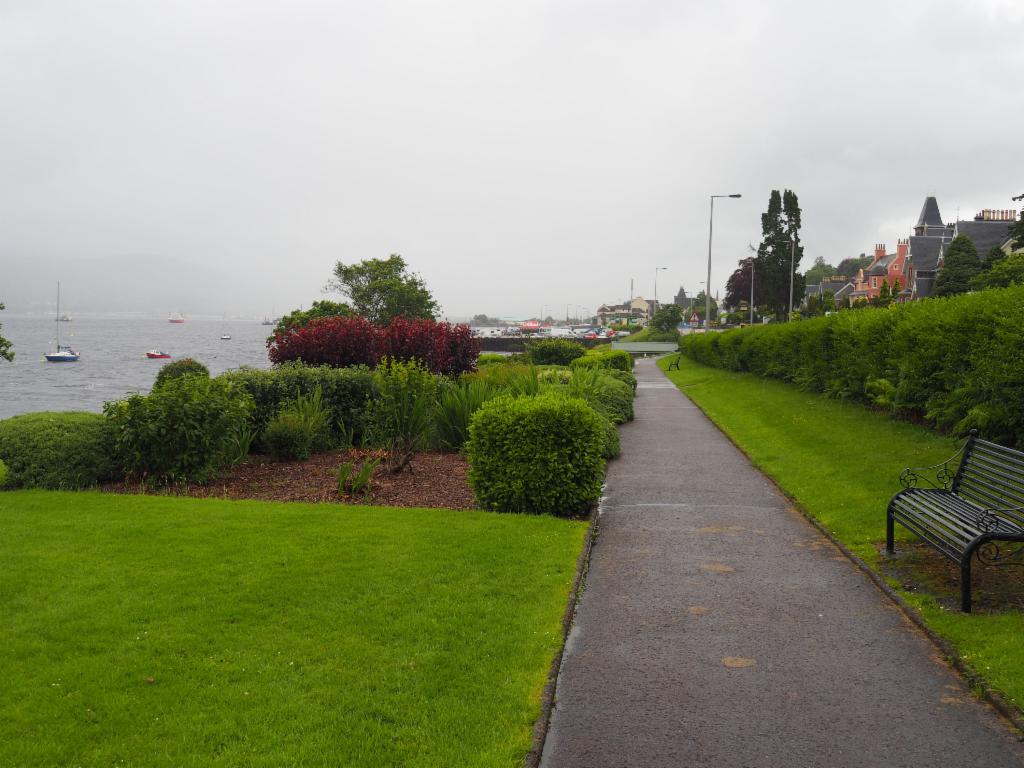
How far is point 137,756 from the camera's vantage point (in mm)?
3562

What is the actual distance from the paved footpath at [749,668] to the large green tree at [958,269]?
54.6 meters

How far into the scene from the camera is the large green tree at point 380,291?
6731cm

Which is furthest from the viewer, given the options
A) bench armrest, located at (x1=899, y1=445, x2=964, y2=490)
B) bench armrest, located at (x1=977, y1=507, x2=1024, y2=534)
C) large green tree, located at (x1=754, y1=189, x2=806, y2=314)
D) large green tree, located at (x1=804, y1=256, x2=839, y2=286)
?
large green tree, located at (x1=804, y1=256, x2=839, y2=286)

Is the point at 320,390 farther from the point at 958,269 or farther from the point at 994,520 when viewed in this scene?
the point at 958,269

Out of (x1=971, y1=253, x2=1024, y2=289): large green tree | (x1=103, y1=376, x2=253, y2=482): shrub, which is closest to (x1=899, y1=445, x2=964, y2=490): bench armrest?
(x1=103, y1=376, x2=253, y2=482): shrub

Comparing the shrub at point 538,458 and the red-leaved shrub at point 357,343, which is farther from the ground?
the red-leaved shrub at point 357,343

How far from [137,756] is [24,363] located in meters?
117

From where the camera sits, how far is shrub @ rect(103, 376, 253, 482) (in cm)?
967

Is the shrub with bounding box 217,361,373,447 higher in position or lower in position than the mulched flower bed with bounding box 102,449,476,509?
higher

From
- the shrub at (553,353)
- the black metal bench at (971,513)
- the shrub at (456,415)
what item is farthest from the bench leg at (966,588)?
the shrub at (553,353)

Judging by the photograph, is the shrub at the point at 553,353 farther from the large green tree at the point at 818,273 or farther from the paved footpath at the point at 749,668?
the large green tree at the point at 818,273

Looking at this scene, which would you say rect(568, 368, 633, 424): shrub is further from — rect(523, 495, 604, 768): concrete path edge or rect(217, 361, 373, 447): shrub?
rect(523, 495, 604, 768): concrete path edge

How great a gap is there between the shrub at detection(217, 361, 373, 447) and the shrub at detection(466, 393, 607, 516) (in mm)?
4625

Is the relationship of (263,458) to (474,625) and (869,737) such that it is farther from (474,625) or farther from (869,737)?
(869,737)
